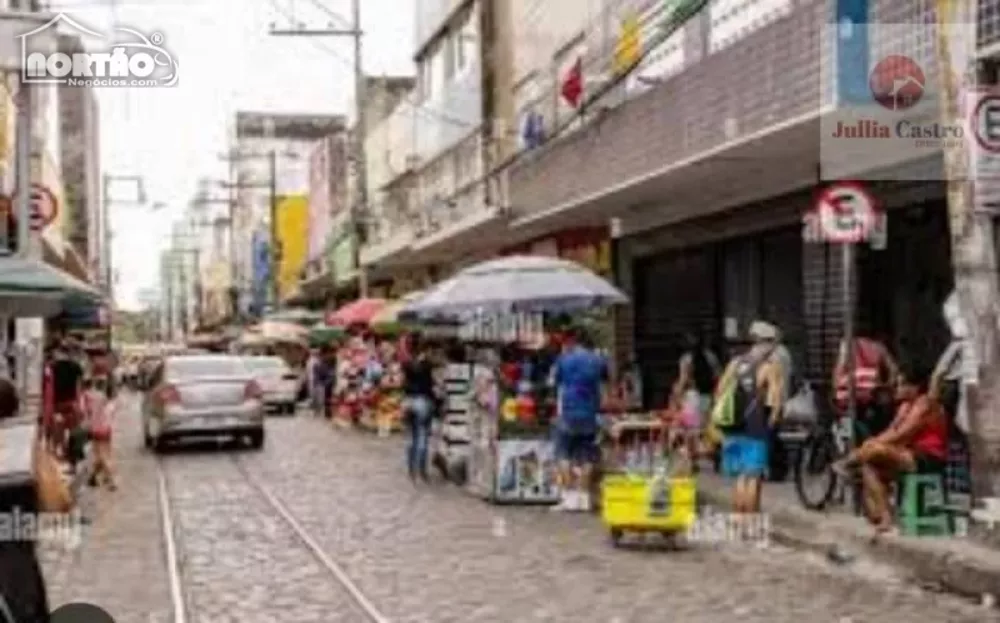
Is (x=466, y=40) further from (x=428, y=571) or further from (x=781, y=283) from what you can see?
(x=428, y=571)

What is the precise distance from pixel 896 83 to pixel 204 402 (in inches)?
605

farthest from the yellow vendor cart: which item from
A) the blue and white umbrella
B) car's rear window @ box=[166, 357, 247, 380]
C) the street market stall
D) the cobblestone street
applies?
car's rear window @ box=[166, 357, 247, 380]

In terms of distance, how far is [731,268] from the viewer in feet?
78.5

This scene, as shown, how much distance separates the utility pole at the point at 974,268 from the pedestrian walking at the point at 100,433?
11.4m

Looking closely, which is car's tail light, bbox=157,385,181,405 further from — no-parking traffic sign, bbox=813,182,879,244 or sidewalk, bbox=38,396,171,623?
no-parking traffic sign, bbox=813,182,879,244

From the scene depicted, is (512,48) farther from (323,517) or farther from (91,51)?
(323,517)

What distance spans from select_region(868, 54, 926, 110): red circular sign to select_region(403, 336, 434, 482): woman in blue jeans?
26.5 feet

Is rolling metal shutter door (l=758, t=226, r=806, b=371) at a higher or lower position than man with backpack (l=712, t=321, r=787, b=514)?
higher

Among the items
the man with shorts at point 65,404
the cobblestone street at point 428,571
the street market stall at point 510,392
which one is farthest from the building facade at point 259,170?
the cobblestone street at point 428,571

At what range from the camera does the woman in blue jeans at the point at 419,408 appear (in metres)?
21.2

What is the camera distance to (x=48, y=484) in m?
5.88

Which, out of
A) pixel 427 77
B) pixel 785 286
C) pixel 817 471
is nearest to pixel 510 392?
pixel 785 286

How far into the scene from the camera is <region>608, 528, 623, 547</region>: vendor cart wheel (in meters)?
14.6

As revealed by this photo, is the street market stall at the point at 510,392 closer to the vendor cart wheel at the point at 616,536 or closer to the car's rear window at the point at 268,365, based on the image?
the vendor cart wheel at the point at 616,536
